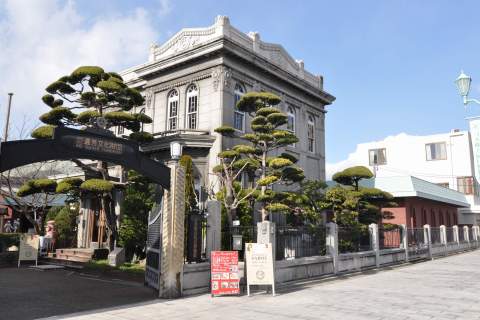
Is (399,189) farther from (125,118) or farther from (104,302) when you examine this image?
(104,302)

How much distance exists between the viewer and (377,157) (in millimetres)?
47094

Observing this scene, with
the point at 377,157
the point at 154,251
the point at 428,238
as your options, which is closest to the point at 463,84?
the point at 154,251

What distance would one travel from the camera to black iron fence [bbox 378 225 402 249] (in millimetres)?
19359

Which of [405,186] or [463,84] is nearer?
[463,84]

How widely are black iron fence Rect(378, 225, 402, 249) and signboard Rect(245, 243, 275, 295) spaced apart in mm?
9689

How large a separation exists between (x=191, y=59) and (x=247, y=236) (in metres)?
11.5

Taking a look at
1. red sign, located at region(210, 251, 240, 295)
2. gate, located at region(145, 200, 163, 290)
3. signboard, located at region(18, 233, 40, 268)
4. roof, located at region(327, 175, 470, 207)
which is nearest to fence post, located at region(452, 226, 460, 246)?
roof, located at region(327, 175, 470, 207)

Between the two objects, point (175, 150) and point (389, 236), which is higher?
point (175, 150)

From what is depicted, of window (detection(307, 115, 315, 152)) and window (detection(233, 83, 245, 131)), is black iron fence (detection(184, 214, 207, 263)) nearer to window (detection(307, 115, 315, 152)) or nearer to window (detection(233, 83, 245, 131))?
window (detection(233, 83, 245, 131))

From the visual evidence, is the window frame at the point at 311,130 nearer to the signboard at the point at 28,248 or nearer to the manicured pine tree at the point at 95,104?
the manicured pine tree at the point at 95,104

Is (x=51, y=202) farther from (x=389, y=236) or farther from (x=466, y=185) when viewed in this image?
(x=466, y=185)

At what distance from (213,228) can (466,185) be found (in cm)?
3677

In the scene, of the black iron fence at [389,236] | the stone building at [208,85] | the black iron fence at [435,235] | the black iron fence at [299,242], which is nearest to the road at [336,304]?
the black iron fence at [299,242]

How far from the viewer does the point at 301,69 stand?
27.3 meters
